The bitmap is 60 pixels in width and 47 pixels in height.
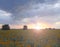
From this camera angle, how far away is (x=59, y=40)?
1641cm

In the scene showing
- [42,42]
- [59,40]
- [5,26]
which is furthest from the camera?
[5,26]

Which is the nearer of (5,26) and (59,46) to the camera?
(59,46)

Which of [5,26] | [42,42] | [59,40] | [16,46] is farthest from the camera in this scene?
[5,26]

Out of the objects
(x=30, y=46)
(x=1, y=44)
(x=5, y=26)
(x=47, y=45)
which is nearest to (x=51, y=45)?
(x=47, y=45)

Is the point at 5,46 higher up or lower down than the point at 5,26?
lower down

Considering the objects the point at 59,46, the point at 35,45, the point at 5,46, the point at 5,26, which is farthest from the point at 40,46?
the point at 5,26

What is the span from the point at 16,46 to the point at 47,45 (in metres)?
2.23

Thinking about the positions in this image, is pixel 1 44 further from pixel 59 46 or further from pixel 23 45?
pixel 59 46

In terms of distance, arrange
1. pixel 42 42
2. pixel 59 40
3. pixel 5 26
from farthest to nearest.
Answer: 1. pixel 5 26
2. pixel 59 40
3. pixel 42 42

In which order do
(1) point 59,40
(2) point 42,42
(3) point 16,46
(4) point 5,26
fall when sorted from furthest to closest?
(4) point 5,26 → (1) point 59,40 → (2) point 42,42 → (3) point 16,46

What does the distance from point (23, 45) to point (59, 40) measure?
3.53 metres

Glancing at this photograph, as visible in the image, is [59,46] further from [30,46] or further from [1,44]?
[1,44]

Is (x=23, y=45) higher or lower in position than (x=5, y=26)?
lower

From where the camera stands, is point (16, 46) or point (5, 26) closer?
point (16, 46)
